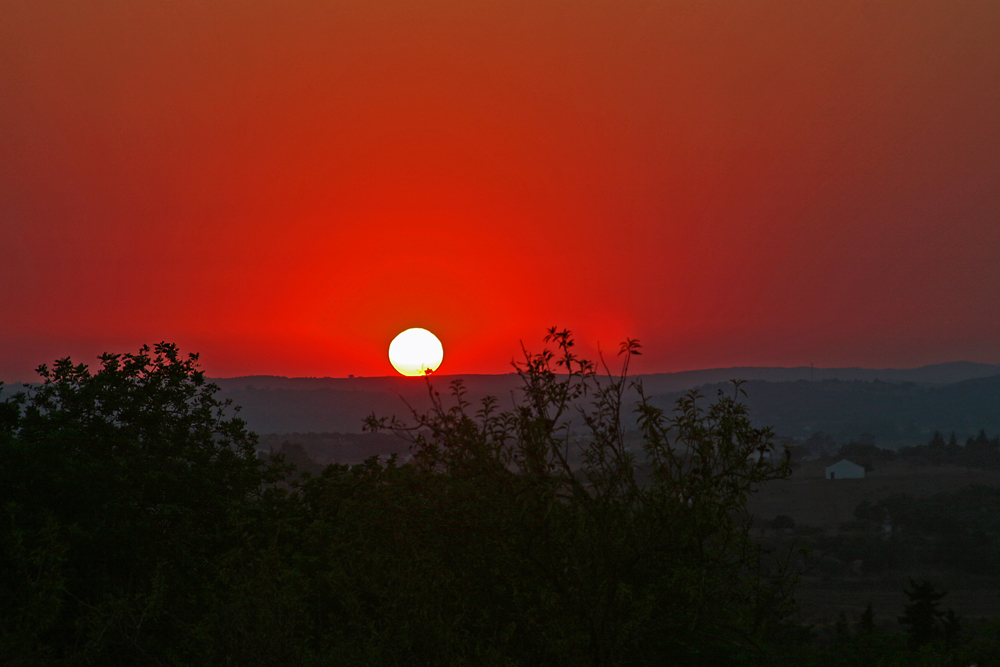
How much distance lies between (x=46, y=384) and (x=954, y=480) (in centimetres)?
15385

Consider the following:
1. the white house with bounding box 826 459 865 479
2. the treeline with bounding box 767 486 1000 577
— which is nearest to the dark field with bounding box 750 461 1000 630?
the treeline with bounding box 767 486 1000 577

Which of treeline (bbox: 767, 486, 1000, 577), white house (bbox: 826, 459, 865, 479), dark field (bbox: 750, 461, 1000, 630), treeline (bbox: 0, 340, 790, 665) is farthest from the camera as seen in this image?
white house (bbox: 826, 459, 865, 479)

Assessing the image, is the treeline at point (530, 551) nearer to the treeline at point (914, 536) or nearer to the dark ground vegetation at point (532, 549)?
the dark ground vegetation at point (532, 549)

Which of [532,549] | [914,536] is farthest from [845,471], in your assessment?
[532,549]

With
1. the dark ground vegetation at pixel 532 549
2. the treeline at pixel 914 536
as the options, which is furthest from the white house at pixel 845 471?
the dark ground vegetation at pixel 532 549

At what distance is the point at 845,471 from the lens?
148 m

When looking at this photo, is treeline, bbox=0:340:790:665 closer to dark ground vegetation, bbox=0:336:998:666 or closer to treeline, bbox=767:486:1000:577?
dark ground vegetation, bbox=0:336:998:666

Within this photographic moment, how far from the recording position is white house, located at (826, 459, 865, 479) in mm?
147625

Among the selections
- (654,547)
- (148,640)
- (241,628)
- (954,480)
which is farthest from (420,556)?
(954,480)

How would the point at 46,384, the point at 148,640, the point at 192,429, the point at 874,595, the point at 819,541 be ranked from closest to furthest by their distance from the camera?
the point at 148,640 < the point at 46,384 < the point at 192,429 < the point at 874,595 < the point at 819,541

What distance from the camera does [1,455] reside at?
Answer: 17.4 meters

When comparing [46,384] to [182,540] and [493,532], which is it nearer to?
[182,540]

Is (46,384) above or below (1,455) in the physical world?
above

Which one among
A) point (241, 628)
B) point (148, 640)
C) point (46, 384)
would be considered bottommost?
point (148, 640)
